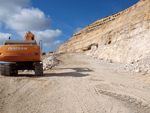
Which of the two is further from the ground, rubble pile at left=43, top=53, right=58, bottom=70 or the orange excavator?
the orange excavator

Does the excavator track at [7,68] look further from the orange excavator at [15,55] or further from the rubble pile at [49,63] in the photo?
the rubble pile at [49,63]

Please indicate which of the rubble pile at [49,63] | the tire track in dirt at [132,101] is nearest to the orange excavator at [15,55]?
the tire track in dirt at [132,101]

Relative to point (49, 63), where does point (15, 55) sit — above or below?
above

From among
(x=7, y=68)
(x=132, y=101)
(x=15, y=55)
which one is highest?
(x=15, y=55)

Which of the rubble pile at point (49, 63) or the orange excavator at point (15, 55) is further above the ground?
the orange excavator at point (15, 55)

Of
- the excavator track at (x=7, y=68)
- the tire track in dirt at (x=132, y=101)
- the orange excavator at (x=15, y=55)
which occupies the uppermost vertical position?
the orange excavator at (x=15, y=55)

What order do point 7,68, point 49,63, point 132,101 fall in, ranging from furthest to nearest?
point 49,63, point 7,68, point 132,101

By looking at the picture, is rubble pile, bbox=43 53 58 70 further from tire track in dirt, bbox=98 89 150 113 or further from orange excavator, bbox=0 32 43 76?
tire track in dirt, bbox=98 89 150 113

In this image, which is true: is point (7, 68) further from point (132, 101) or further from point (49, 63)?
point (49, 63)

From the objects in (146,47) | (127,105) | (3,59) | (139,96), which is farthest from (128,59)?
(3,59)

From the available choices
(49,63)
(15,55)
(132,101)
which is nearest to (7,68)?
(15,55)

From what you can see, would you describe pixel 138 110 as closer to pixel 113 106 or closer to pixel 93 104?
pixel 113 106

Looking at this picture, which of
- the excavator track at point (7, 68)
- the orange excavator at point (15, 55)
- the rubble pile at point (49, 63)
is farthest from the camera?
the rubble pile at point (49, 63)

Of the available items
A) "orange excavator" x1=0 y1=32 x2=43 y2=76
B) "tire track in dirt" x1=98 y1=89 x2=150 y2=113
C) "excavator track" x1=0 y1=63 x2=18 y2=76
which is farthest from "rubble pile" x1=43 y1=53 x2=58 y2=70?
"tire track in dirt" x1=98 y1=89 x2=150 y2=113
